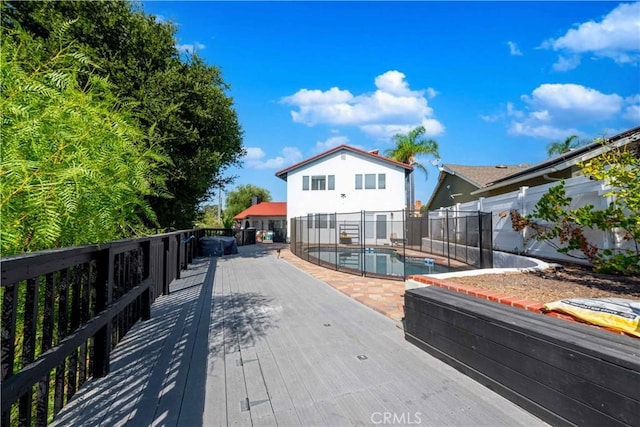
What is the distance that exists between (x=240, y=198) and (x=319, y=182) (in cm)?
2672

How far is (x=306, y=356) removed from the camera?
2914 millimetres

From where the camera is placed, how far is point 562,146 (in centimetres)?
2025

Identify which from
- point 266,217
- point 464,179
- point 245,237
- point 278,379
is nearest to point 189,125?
point 278,379

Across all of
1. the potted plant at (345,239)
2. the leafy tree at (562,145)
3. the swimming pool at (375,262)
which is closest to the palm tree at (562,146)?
the leafy tree at (562,145)

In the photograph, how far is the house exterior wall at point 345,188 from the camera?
18828 millimetres

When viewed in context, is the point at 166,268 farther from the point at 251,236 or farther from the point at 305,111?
the point at 305,111

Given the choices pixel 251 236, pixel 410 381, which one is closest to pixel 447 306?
pixel 410 381

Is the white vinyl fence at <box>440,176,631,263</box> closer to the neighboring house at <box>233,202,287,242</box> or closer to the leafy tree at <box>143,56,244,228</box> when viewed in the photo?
the leafy tree at <box>143,56,244,228</box>

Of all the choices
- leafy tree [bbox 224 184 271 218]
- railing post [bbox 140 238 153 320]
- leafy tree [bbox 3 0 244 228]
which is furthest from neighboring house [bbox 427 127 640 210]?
leafy tree [bbox 224 184 271 218]

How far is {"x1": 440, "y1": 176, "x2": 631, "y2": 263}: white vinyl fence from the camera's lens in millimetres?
5547

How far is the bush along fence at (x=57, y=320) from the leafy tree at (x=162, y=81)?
5798mm

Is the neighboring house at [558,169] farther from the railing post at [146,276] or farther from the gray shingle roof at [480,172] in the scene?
the railing post at [146,276]

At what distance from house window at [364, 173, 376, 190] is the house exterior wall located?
135mm

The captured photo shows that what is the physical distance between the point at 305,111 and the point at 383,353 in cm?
2023
